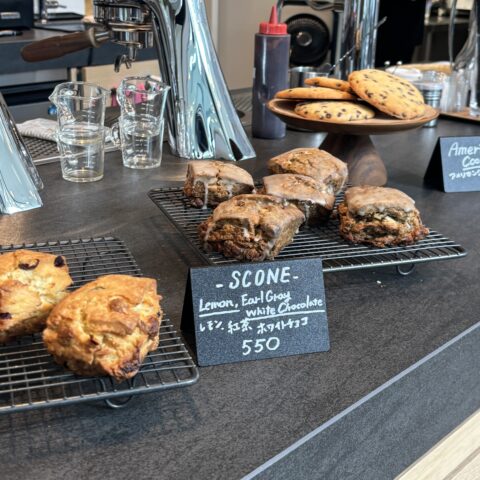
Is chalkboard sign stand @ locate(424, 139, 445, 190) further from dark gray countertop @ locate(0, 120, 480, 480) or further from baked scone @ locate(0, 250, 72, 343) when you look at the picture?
baked scone @ locate(0, 250, 72, 343)

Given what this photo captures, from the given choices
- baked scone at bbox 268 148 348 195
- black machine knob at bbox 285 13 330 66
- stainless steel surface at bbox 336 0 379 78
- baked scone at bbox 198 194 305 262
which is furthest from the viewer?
black machine knob at bbox 285 13 330 66

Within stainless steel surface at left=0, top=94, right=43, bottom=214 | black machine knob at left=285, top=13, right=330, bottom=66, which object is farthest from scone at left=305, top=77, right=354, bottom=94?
black machine knob at left=285, top=13, right=330, bottom=66

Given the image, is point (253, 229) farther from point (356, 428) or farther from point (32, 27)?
point (32, 27)

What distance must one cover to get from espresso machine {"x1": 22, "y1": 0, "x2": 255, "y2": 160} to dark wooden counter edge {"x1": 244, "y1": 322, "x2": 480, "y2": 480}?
0.74 metres

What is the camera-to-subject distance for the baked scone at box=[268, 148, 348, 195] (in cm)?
107

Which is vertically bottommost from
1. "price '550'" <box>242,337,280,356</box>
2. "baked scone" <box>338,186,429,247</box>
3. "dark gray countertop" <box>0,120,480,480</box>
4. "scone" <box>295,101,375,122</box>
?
"dark gray countertop" <box>0,120,480,480</box>

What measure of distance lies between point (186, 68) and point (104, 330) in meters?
0.87

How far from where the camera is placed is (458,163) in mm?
1292

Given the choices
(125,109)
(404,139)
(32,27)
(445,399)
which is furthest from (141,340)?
(32,27)

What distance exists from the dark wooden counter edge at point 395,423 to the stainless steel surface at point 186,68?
0.74 meters

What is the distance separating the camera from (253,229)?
85 centimetres

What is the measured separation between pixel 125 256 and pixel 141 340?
24cm

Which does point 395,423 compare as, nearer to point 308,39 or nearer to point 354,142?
point 354,142

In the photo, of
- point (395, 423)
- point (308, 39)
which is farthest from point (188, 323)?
point (308, 39)
